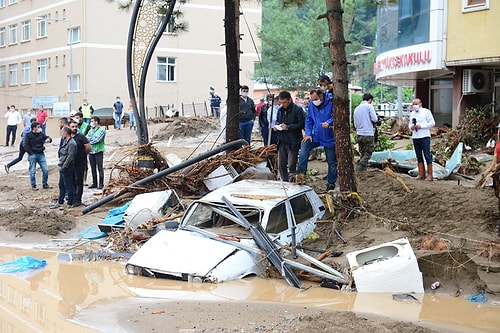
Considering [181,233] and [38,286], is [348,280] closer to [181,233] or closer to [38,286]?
[181,233]

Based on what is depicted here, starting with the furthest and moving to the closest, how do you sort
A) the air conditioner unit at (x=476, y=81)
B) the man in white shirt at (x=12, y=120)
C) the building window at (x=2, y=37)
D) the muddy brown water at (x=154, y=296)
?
the building window at (x=2, y=37), the man in white shirt at (x=12, y=120), the air conditioner unit at (x=476, y=81), the muddy brown water at (x=154, y=296)

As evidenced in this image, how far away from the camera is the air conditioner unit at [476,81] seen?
2208 cm

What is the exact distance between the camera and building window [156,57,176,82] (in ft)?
159

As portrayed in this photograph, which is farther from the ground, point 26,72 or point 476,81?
point 26,72

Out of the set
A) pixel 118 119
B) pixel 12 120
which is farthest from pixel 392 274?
pixel 118 119

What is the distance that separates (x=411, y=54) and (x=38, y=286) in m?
16.5

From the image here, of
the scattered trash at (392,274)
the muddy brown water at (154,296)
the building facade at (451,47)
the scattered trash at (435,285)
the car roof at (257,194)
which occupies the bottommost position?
the muddy brown water at (154,296)

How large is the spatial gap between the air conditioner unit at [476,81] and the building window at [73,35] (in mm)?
30440

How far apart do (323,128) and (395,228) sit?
→ 2.93 metres

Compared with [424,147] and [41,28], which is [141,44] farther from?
[41,28]

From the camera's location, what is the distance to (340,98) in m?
12.5

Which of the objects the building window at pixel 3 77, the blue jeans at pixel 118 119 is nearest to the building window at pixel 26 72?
the building window at pixel 3 77

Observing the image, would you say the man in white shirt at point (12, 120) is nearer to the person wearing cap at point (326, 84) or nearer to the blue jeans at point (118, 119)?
the blue jeans at point (118, 119)

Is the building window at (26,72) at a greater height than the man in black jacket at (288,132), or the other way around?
the building window at (26,72)
